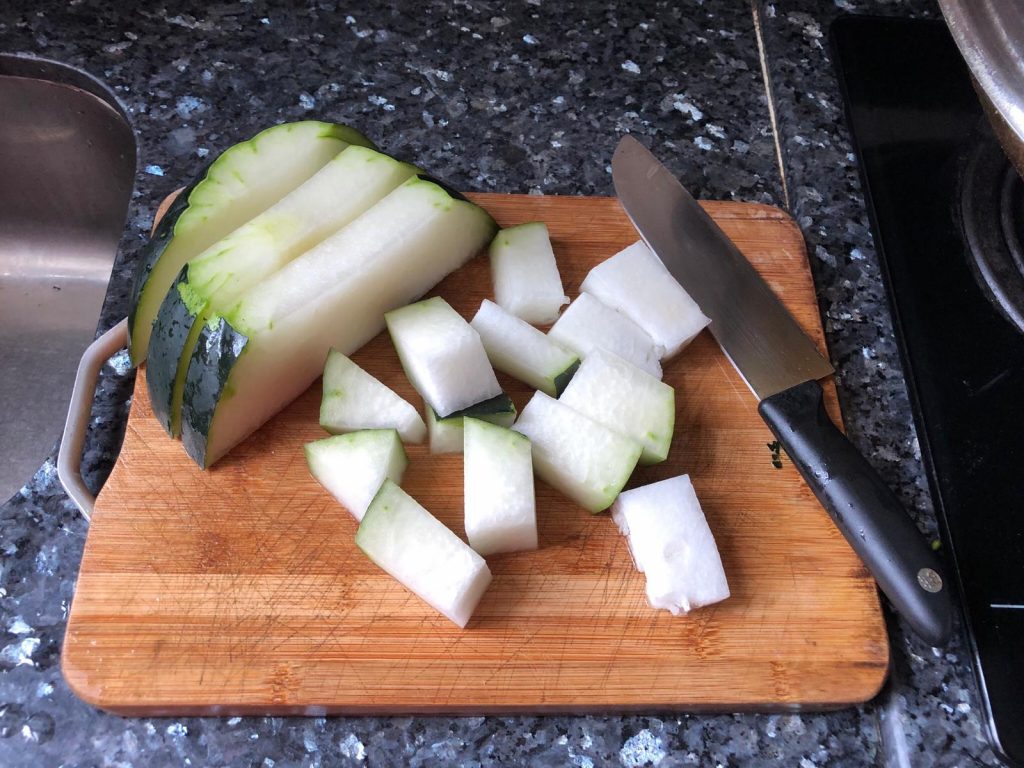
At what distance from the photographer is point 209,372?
1.25 metres

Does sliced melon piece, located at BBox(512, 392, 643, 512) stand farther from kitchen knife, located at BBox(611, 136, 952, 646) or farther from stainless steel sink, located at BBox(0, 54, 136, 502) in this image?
stainless steel sink, located at BBox(0, 54, 136, 502)

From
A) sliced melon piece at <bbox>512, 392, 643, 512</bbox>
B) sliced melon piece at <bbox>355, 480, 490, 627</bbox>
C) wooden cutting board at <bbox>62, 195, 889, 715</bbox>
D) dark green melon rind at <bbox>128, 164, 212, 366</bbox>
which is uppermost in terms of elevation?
dark green melon rind at <bbox>128, 164, 212, 366</bbox>

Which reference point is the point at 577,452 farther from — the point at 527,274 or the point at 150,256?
the point at 150,256

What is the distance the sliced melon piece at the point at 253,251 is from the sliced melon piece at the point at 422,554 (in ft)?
1.21

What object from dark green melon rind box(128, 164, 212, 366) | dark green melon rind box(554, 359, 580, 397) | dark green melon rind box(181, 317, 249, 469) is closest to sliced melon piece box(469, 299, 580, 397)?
dark green melon rind box(554, 359, 580, 397)

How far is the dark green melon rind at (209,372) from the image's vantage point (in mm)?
1242

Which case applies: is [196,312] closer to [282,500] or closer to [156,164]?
[282,500]

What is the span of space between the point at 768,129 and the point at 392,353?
0.98 meters

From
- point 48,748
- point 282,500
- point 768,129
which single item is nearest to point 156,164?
point 282,500

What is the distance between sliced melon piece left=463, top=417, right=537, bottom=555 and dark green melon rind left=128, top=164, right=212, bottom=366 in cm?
56

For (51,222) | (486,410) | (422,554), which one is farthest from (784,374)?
(51,222)

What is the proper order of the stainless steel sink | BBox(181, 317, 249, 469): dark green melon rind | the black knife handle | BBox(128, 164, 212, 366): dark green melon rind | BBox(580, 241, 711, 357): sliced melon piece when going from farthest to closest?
the stainless steel sink < BBox(580, 241, 711, 357): sliced melon piece < BBox(128, 164, 212, 366): dark green melon rind < BBox(181, 317, 249, 469): dark green melon rind < the black knife handle

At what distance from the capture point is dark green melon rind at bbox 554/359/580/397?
1.40 metres

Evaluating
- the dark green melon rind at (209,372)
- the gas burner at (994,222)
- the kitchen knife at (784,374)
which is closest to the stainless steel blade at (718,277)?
the kitchen knife at (784,374)
